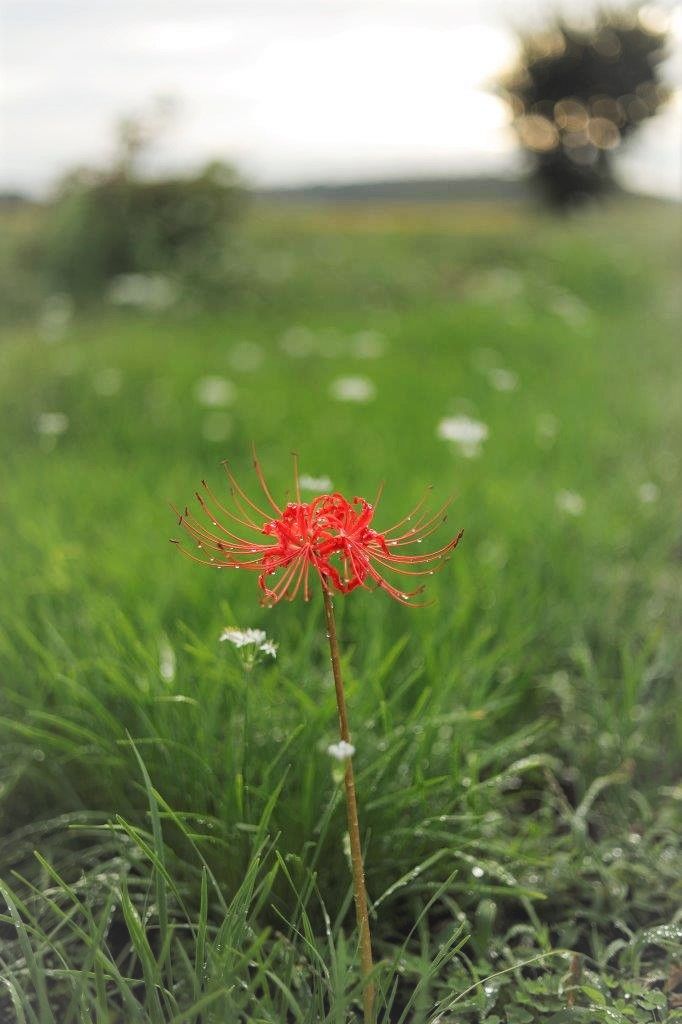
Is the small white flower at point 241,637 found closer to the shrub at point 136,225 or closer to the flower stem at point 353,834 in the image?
the flower stem at point 353,834

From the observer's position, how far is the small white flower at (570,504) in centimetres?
287

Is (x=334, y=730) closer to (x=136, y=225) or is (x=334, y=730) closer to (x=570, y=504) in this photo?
(x=570, y=504)

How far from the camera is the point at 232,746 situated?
1.71m

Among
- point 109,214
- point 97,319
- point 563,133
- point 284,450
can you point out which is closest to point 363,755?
point 284,450

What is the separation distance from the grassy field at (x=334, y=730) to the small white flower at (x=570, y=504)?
0.02m

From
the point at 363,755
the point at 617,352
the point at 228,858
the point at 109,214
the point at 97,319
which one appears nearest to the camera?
the point at 228,858

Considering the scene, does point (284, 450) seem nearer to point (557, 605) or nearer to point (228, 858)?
point (557, 605)

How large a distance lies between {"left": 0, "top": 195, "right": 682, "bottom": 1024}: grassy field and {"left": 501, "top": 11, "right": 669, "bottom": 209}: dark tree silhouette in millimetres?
16588

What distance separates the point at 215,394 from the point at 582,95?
59.1 ft

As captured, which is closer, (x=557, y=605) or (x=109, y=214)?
(x=557, y=605)

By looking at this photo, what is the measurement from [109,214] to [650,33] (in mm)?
14450

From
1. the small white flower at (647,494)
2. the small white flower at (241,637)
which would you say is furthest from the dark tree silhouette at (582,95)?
the small white flower at (241,637)

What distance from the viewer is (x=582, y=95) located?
1984 centimetres

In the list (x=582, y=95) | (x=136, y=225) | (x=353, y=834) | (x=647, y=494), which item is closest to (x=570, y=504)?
(x=647, y=494)
